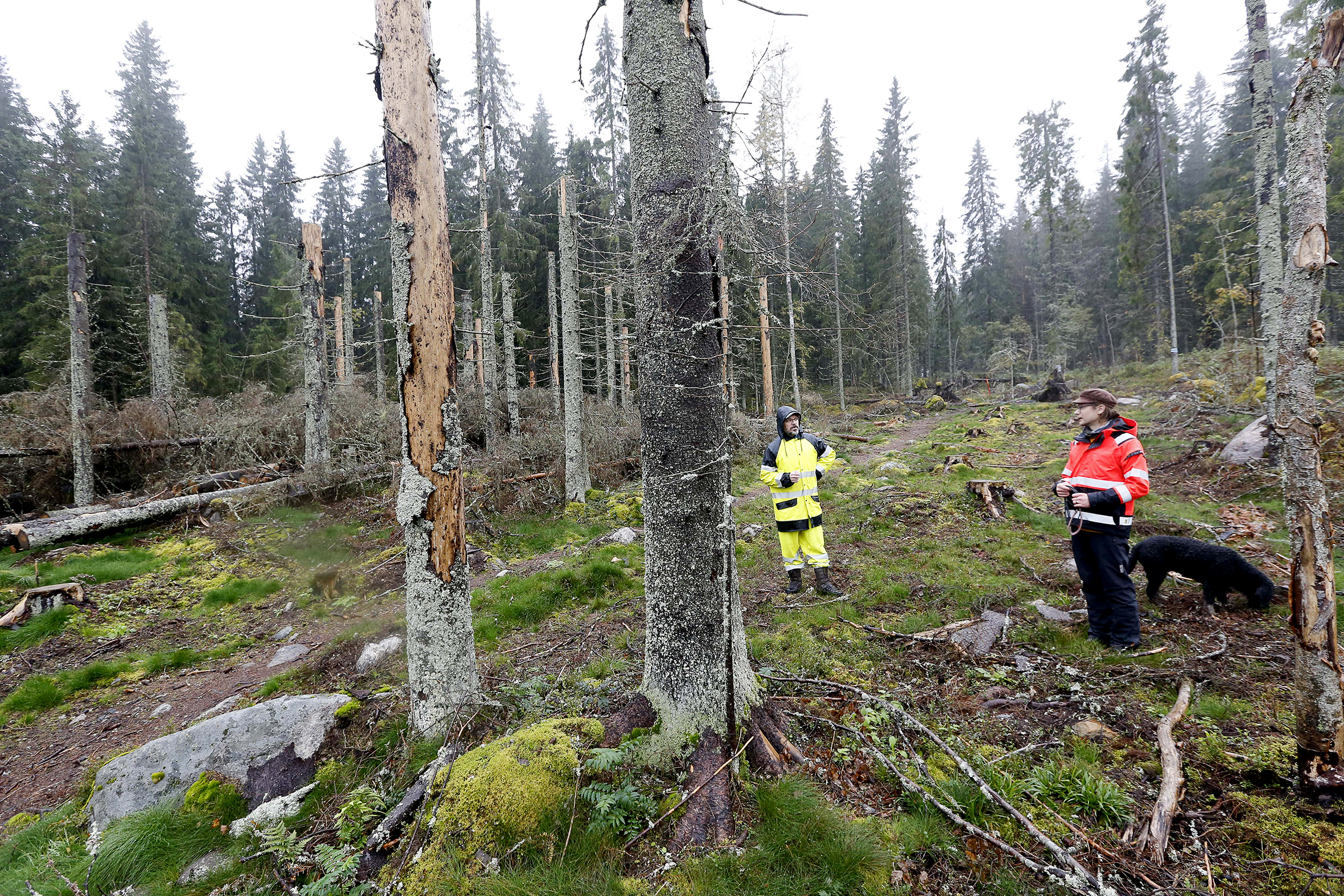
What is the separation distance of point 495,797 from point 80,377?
15688mm

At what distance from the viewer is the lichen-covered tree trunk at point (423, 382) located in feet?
12.2

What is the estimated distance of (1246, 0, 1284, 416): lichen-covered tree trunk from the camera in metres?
8.23

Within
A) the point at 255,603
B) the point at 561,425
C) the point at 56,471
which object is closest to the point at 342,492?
the point at 255,603

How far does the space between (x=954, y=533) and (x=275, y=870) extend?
8362 millimetres

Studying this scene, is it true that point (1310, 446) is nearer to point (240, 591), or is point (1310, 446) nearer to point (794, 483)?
point (794, 483)

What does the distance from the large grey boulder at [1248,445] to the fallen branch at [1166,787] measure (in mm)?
8361

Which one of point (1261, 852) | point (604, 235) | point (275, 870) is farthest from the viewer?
point (604, 235)

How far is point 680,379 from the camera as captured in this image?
2.90 meters

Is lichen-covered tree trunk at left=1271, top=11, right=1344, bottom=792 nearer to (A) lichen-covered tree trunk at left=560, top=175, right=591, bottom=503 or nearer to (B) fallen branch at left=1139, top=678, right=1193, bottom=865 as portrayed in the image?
(B) fallen branch at left=1139, top=678, right=1193, bottom=865

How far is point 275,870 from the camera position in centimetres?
282

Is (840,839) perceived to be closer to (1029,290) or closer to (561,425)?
(561,425)

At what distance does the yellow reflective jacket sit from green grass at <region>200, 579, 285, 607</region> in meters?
7.87

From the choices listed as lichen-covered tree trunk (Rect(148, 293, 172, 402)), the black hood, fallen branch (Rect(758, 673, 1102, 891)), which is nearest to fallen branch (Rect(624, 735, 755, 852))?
fallen branch (Rect(758, 673, 1102, 891))

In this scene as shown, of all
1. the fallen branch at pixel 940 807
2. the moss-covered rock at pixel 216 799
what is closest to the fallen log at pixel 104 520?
the moss-covered rock at pixel 216 799
